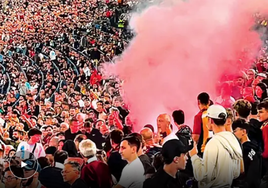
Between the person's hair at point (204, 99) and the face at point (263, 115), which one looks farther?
the person's hair at point (204, 99)

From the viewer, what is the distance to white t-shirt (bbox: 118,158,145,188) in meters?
2.52

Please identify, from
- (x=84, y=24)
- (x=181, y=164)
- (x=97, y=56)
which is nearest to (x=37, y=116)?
(x=97, y=56)

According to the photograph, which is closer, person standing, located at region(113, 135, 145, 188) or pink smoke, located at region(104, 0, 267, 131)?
person standing, located at region(113, 135, 145, 188)

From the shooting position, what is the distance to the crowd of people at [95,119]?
8.23 feet

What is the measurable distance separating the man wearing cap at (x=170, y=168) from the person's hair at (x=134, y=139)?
0.16 metres

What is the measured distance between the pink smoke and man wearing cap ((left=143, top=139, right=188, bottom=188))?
835mm

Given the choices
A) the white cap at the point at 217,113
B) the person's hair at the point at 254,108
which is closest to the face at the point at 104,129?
the white cap at the point at 217,113

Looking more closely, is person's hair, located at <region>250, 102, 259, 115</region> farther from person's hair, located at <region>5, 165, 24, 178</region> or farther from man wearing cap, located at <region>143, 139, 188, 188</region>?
person's hair, located at <region>5, 165, 24, 178</region>

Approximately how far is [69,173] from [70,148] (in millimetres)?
221

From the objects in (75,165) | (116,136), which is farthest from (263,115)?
(75,165)

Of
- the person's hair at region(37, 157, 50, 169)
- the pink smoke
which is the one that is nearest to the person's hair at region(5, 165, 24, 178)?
the person's hair at region(37, 157, 50, 169)

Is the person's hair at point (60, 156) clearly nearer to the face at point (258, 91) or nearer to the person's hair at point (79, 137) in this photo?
the person's hair at point (79, 137)

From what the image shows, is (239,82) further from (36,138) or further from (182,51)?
(36,138)

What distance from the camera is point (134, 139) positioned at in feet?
8.48
